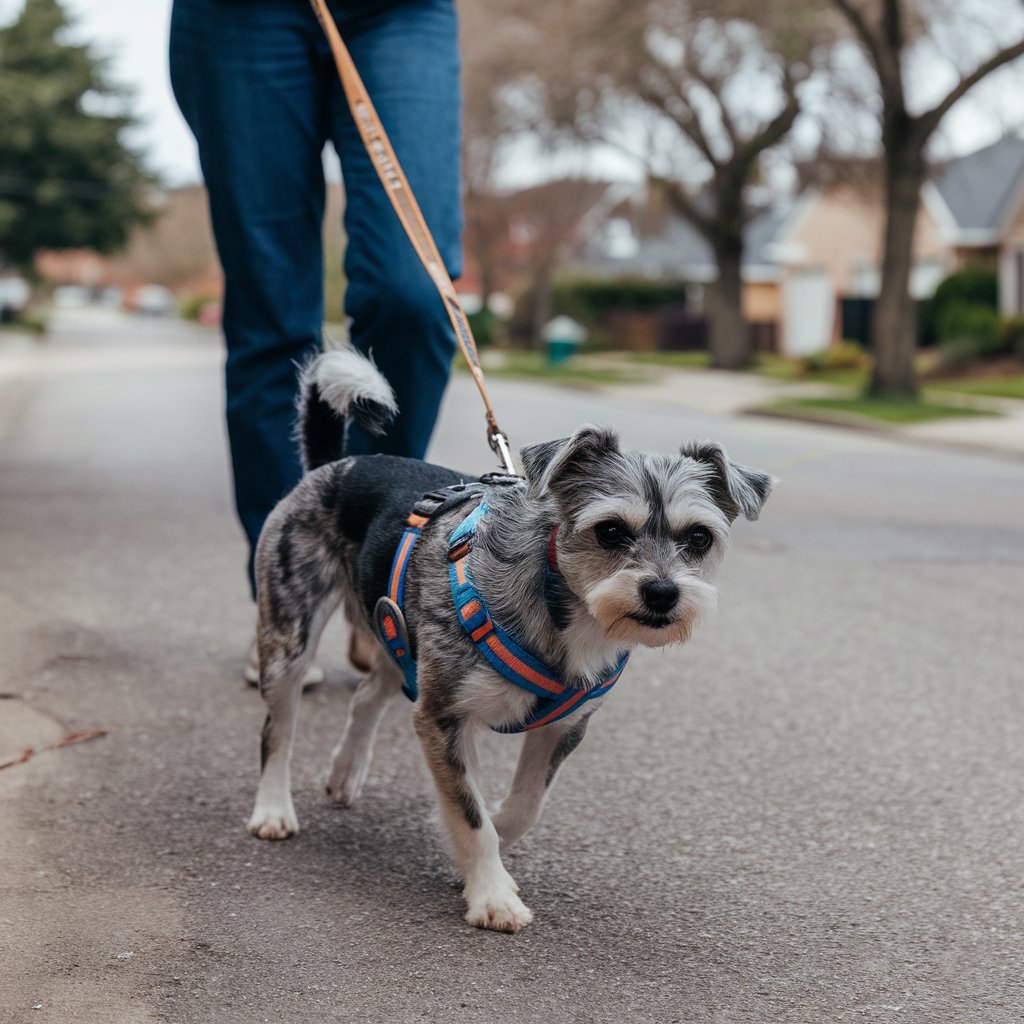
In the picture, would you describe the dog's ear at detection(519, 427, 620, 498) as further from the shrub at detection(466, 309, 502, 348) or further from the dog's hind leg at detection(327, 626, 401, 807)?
the shrub at detection(466, 309, 502, 348)

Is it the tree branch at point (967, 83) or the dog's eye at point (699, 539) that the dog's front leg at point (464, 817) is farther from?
the tree branch at point (967, 83)

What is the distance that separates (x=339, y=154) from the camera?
4508 millimetres

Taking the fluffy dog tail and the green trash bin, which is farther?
the green trash bin

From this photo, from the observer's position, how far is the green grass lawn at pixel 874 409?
1858cm

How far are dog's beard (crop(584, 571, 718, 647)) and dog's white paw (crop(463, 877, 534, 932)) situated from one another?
606 millimetres

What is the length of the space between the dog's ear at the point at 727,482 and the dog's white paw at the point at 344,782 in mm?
1252

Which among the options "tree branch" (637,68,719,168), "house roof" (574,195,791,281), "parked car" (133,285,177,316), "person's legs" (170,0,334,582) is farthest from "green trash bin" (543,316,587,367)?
"parked car" (133,285,177,316)

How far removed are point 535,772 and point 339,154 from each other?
204 cm

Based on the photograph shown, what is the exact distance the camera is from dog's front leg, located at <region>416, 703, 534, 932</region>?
3.22 meters

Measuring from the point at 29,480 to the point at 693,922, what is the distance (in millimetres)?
8098

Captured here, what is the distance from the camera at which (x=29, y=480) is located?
10.4m

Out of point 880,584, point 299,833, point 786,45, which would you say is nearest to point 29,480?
point 880,584

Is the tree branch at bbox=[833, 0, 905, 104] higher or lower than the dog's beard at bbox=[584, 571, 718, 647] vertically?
higher

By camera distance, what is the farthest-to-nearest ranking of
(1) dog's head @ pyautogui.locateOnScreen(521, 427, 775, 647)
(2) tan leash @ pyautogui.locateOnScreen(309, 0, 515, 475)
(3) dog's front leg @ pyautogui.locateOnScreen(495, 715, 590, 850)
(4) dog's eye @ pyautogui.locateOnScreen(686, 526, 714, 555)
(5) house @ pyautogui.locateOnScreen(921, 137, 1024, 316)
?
(5) house @ pyautogui.locateOnScreen(921, 137, 1024, 316) < (2) tan leash @ pyautogui.locateOnScreen(309, 0, 515, 475) < (3) dog's front leg @ pyautogui.locateOnScreen(495, 715, 590, 850) < (4) dog's eye @ pyautogui.locateOnScreen(686, 526, 714, 555) < (1) dog's head @ pyautogui.locateOnScreen(521, 427, 775, 647)
